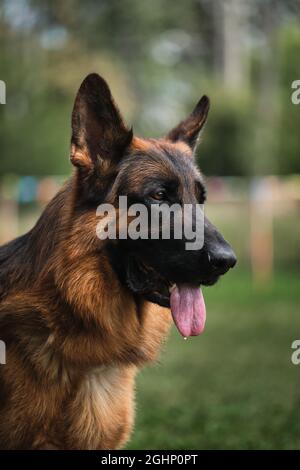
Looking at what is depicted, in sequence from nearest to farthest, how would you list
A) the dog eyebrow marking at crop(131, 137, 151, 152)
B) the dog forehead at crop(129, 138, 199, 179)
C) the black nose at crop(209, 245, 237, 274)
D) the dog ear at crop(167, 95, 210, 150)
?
the black nose at crop(209, 245, 237, 274) < the dog forehead at crop(129, 138, 199, 179) < the dog eyebrow marking at crop(131, 137, 151, 152) < the dog ear at crop(167, 95, 210, 150)

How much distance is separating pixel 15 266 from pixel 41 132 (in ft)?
77.2

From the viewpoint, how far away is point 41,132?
1081 inches

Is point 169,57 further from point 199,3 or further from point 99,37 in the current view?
point 99,37

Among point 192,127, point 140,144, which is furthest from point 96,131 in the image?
point 192,127

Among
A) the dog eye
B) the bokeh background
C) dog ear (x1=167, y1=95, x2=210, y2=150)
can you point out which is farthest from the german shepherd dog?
the bokeh background

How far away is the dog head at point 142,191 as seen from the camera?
164 inches

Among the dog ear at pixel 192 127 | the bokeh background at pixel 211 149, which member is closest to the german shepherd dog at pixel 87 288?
the dog ear at pixel 192 127

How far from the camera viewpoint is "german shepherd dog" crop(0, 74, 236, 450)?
13.8 feet

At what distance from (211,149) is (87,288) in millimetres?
31012

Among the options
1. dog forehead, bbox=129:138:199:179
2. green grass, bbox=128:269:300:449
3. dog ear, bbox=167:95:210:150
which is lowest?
green grass, bbox=128:269:300:449

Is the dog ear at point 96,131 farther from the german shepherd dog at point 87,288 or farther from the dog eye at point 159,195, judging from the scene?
the dog eye at point 159,195

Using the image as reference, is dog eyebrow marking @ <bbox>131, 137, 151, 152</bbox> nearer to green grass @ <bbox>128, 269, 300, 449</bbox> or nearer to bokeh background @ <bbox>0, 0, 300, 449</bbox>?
green grass @ <bbox>128, 269, 300, 449</bbox>

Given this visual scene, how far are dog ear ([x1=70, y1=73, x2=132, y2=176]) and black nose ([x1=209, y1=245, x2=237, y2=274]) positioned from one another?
824 mm
